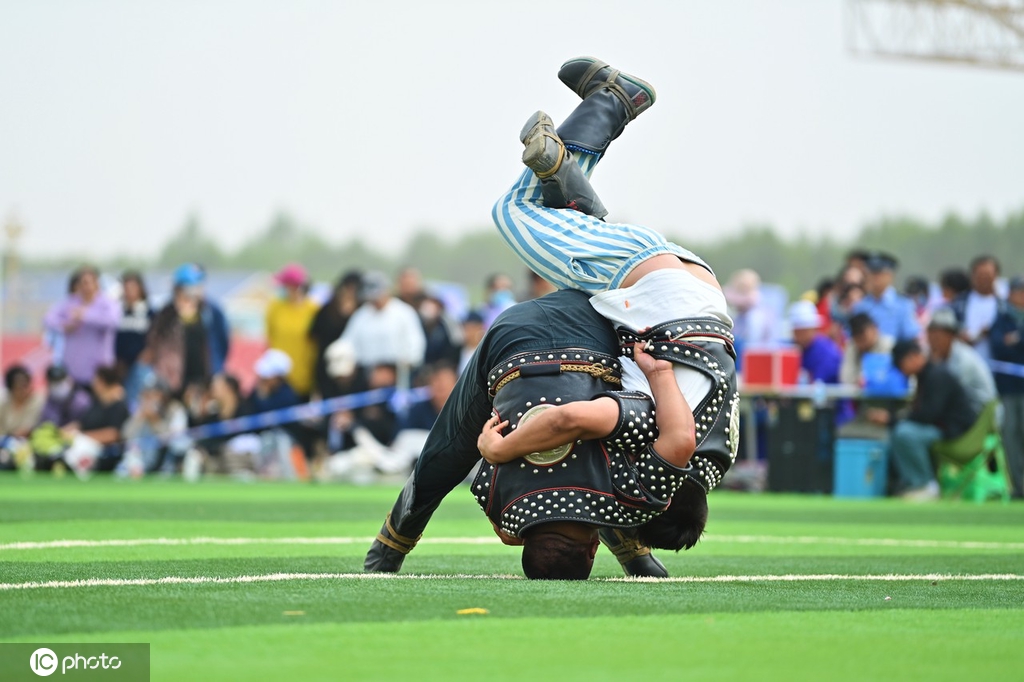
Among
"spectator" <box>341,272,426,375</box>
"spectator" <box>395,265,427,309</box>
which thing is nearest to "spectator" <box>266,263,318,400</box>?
"spectator" <box>341,272,426,375</box>

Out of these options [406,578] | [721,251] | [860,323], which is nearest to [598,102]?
[406,578]

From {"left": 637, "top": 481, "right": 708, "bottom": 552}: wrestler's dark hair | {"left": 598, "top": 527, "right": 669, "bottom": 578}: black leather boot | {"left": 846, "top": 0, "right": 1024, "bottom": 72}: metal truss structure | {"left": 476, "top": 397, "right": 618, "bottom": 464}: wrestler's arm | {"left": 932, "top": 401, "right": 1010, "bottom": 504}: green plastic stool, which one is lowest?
{"left": 932, "top": 401, "right": 1010, "bottom": 504}: green plastic stool

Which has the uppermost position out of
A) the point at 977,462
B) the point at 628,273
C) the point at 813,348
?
the point at 628,273

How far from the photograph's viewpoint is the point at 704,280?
5215 millimetres

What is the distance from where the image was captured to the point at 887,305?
1456 cm

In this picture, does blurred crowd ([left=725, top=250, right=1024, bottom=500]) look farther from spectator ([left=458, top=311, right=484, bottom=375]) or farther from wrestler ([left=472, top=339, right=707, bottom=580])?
wrestler ([left=472, top=339, right=707, bottom=580])

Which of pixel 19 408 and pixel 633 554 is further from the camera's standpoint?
pixel 19 408

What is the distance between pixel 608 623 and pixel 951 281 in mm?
12002

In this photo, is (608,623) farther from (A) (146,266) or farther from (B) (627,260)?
(A) (146,266)

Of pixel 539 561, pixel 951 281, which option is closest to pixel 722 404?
pixel 539 561

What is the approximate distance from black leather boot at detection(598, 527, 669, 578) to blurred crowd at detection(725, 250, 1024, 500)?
27.5 ft

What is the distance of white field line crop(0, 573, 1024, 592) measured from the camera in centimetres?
439

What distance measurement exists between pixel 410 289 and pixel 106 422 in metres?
3.86

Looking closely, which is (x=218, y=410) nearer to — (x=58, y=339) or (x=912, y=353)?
(x=58, y=339)
